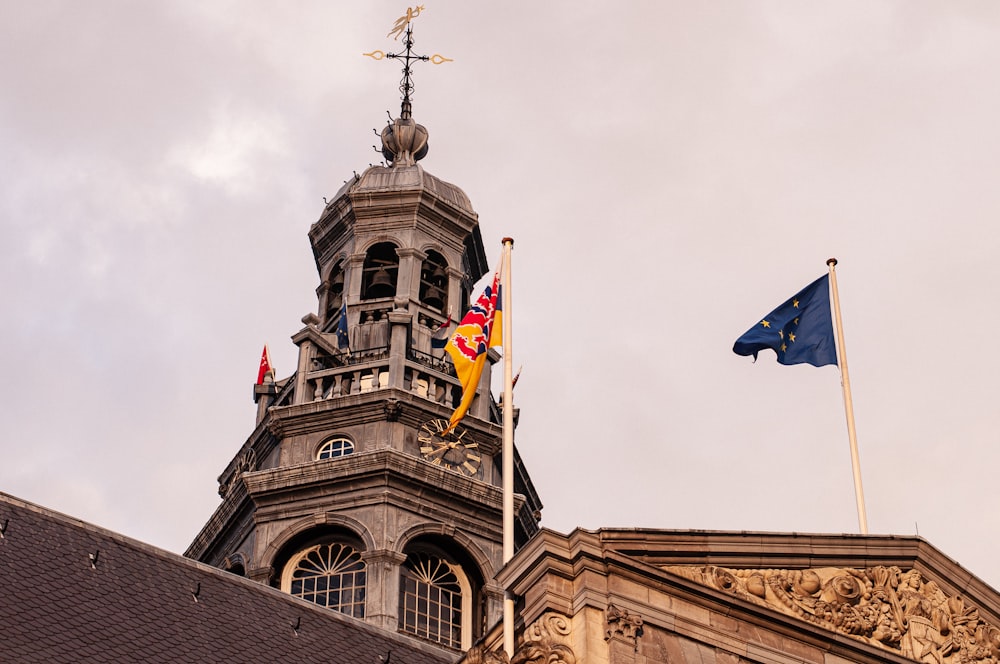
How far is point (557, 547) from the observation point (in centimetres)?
2478

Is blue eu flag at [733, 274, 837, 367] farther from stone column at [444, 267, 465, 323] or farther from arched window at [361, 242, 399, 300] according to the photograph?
arched window at [361, 242, 399, 300]

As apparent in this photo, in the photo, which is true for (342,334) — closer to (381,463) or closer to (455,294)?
(455,294)

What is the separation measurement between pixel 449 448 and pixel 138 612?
47.4 ft

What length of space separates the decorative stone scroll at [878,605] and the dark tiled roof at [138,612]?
6.44m

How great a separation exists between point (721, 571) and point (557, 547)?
2390 mm

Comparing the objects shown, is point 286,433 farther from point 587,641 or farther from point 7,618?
point 587,641

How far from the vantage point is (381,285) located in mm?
46844

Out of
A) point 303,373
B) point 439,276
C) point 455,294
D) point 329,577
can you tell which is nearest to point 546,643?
point 329,577

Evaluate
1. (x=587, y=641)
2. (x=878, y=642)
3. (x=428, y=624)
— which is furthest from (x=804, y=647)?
(x=428, y=624)

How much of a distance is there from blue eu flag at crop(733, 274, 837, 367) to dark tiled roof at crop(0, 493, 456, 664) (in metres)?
7.04

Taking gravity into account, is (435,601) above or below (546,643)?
above

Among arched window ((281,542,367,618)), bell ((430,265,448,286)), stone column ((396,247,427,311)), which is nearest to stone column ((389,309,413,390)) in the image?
stone column ((396,247,427,311))

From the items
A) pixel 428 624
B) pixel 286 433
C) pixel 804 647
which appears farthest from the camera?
pixel 286 433

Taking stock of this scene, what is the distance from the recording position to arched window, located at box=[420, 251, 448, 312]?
46.3m
